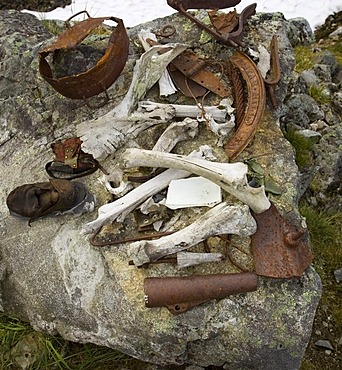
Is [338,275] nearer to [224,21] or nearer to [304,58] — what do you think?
[224,21]

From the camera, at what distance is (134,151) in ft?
12.5

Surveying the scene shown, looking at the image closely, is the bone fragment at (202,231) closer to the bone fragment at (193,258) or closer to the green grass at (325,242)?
the bone fragment at (193,258)

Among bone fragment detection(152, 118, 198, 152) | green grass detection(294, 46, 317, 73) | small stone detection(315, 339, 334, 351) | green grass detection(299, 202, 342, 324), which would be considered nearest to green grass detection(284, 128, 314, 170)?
green grass detection(299, 202, 342, 324)

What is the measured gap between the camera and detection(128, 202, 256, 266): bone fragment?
3453 mm

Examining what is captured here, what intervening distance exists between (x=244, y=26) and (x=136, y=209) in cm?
202

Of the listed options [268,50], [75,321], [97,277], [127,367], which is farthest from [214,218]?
[268,50]

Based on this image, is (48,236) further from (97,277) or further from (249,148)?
(249,148)

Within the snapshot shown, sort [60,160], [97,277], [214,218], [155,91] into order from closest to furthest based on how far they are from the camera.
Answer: [214,218]
[97,277]
[60,160]
[155,91]

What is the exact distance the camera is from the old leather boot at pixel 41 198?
148 inches

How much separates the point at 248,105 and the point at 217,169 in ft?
2.72

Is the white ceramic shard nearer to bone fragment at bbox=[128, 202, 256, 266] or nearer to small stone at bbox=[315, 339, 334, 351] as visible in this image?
bone fragment at bbox=[128, 202, 256, 266]

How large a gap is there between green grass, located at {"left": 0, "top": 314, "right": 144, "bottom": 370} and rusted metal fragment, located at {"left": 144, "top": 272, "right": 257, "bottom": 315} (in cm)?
96

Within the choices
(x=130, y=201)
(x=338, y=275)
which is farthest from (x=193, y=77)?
(x=338, y=275)

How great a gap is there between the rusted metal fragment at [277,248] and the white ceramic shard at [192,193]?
29cm
